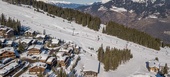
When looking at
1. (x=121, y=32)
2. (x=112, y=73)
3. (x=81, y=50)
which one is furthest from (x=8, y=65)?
(x=121, y=32)

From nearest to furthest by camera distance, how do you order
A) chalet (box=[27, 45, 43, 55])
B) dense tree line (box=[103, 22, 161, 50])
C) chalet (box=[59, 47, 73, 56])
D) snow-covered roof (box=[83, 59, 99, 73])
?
1. snow-covered roof (box=[83, 59, 99, 73])
2. chalet (box=[27, 45, 43, 55])
3. chalet (box=[59, 47, 73, 56])
4. dense tree line (box=[103, 22, 161, 50])

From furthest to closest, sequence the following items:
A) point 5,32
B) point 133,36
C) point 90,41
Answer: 1. point 133,36
2. point 90,41
3. point 5,32

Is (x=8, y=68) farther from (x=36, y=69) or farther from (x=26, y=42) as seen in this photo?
(x=26, y=42)

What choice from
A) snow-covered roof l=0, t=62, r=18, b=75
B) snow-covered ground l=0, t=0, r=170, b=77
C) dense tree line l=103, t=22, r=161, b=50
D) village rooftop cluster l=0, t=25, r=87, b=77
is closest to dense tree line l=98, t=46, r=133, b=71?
snow-covered ground l=0, t=0, r=170, b=77

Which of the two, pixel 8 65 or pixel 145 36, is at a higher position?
pixel 8 65

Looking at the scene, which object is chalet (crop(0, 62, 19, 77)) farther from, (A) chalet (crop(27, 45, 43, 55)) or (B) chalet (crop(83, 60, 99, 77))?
(B) chalet (crop(83, 60, 99, 77))

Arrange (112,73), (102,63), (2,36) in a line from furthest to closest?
(2,36) < (102,63) < (112,73)

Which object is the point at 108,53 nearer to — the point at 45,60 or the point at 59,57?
the point at 59,57

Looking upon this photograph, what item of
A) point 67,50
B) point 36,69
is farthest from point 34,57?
point 67,50
